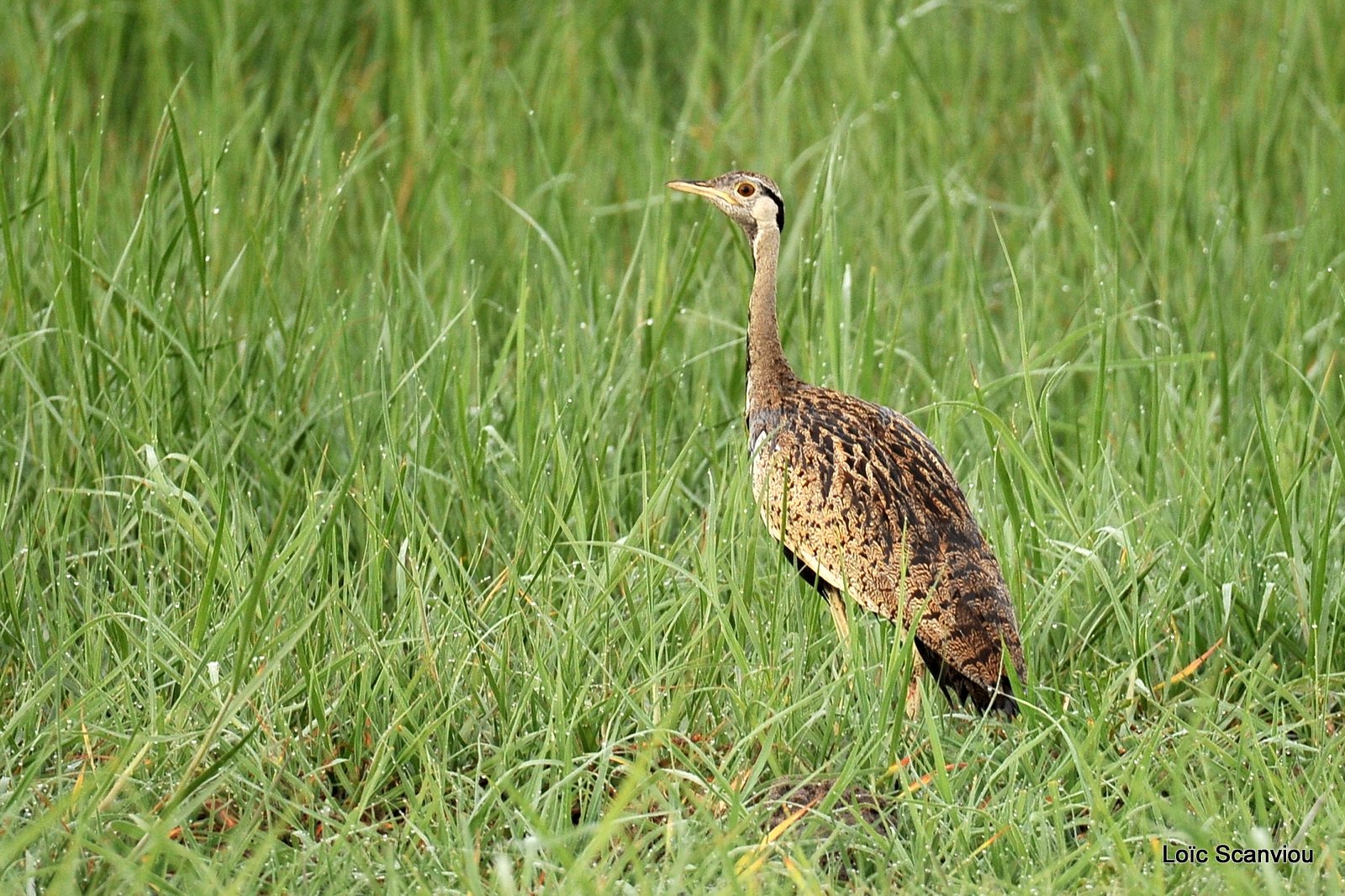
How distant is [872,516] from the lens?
4.20 metres

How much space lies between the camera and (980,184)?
698 cm

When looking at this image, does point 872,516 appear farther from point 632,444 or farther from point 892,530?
point 632,444

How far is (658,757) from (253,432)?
1.89 meters

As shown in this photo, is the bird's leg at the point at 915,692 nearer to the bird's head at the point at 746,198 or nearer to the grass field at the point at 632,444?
the grass field at the point at 632,444

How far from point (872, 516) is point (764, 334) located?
0.75 meters

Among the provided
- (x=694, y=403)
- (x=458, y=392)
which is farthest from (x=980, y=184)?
(x=458, y=392)

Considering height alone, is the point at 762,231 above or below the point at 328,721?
above

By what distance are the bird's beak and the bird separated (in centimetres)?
5

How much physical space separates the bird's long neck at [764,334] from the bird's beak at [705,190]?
14cm

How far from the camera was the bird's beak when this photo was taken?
4812 millimetres

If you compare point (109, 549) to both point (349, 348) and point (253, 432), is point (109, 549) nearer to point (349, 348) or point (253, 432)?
point (253, 432)

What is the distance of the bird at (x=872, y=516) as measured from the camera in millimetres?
3955
